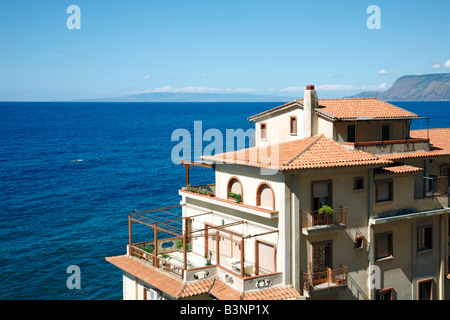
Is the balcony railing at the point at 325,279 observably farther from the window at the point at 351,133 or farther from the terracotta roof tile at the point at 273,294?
the window at the point at 351,133

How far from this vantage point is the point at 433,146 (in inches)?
1478

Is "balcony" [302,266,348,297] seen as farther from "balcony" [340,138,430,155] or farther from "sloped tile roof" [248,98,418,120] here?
"sloped tile roof" [248,98,418,120]

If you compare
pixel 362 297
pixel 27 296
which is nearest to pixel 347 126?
pixel 362 297

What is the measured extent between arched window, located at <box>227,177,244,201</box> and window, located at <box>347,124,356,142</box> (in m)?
7.81

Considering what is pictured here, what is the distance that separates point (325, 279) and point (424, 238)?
9.21 meters

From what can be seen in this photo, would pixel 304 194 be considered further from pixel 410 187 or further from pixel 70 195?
pixel 70 195

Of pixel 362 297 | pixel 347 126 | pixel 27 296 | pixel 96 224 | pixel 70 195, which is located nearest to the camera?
pixel 362 297

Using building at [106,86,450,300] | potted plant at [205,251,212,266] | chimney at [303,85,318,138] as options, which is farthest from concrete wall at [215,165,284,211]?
chimney at [303,85,318,138]

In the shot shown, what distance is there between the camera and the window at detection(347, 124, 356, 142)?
110 feet

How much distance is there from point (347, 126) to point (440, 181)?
7.46 meters

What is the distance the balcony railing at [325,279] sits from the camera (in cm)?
2817

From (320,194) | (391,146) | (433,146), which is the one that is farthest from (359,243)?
(433,146)

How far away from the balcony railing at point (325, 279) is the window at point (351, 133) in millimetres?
8597

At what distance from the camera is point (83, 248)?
54.9m
